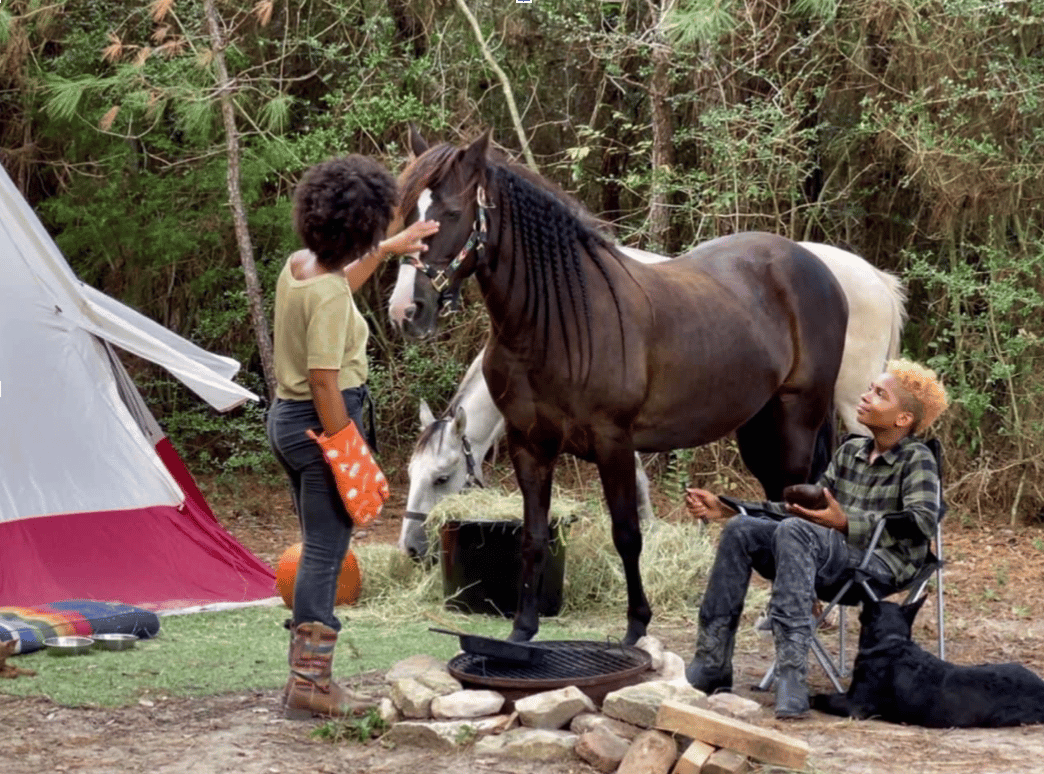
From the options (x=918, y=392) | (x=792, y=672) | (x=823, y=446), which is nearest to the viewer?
(x=792, y=672)

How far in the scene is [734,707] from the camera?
13.1ft

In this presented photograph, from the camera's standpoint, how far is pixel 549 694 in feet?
13.1

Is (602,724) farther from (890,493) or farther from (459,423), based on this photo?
(459,423)

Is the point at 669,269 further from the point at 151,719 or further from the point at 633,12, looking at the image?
the point at 633,12

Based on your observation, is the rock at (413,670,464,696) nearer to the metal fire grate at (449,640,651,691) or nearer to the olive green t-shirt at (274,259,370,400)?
the metal fire grate at (449,640,651,691)

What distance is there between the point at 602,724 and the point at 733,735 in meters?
0.40

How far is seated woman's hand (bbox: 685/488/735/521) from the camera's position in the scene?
4.54 metres

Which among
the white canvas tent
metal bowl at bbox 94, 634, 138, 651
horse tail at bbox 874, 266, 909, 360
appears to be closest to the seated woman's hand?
metal bowl at bbox 94, 634, 138, 651

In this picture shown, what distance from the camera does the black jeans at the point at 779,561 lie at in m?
4.35

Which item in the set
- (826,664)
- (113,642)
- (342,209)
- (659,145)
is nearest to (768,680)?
(826,664)

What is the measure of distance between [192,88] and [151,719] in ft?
17.7

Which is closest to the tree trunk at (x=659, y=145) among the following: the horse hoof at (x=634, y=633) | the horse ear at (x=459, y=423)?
the horse ear at (x=459, y=423)

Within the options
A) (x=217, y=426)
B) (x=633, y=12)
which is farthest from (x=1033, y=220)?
(x=217, y=426)

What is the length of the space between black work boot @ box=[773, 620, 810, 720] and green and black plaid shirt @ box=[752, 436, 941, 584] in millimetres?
411
